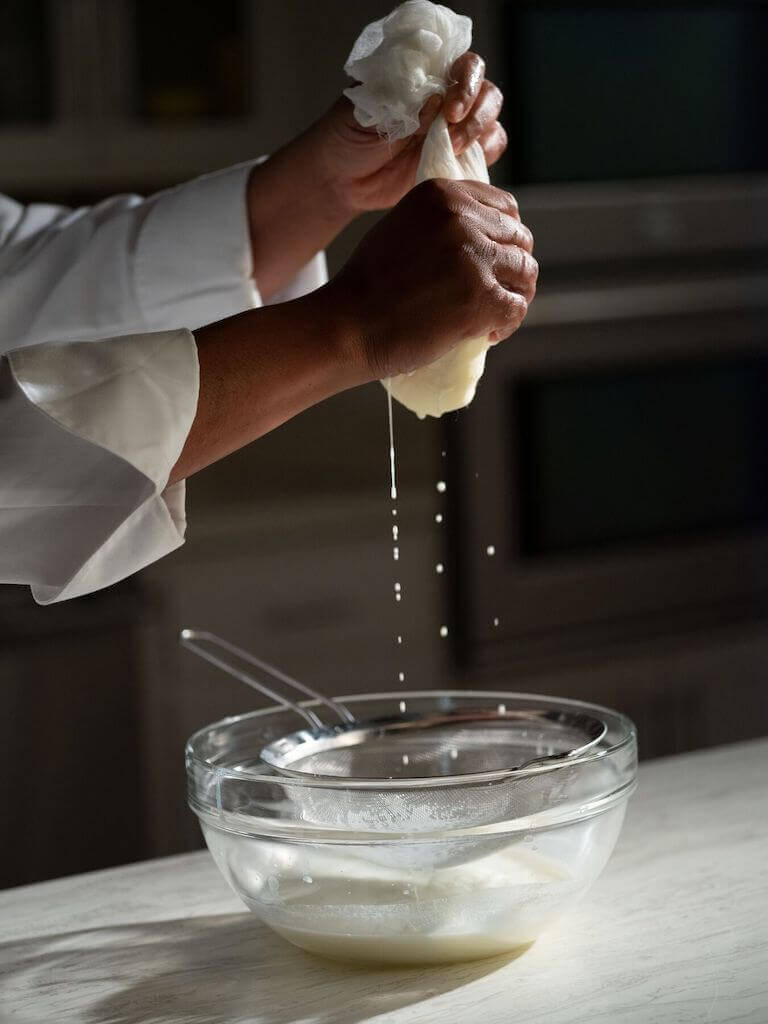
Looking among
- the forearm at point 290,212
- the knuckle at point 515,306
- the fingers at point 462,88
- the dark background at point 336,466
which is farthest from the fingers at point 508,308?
the dark background at point 336,466

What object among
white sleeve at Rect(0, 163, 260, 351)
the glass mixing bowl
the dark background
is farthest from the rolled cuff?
the dark background

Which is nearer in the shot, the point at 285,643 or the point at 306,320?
the point at 306,320

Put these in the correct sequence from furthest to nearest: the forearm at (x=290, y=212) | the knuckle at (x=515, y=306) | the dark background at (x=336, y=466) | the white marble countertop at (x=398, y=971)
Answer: the dark background at (x=336, y=466)
the forearm at (x=290, y=212)
the knuckle at (x=515, y=306)
the white marble countertop at (x=398, y=971)

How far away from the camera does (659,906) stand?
0.81m

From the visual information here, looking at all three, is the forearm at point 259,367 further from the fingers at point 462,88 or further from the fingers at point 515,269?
the fingers at point 462,88

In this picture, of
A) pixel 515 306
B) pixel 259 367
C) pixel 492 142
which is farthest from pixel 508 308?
pixel 492 142

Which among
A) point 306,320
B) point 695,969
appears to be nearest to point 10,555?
point 306,320

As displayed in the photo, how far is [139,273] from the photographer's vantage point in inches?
46.5

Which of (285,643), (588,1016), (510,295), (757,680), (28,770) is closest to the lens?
(588,1016)

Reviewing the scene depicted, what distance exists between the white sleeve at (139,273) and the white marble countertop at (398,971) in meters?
0.47

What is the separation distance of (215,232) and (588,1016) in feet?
2.36

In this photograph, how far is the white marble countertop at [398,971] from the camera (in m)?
0.68

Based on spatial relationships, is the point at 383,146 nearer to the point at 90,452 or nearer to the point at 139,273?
the point at 139,273

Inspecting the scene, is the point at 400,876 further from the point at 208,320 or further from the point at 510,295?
the point at 208,320
